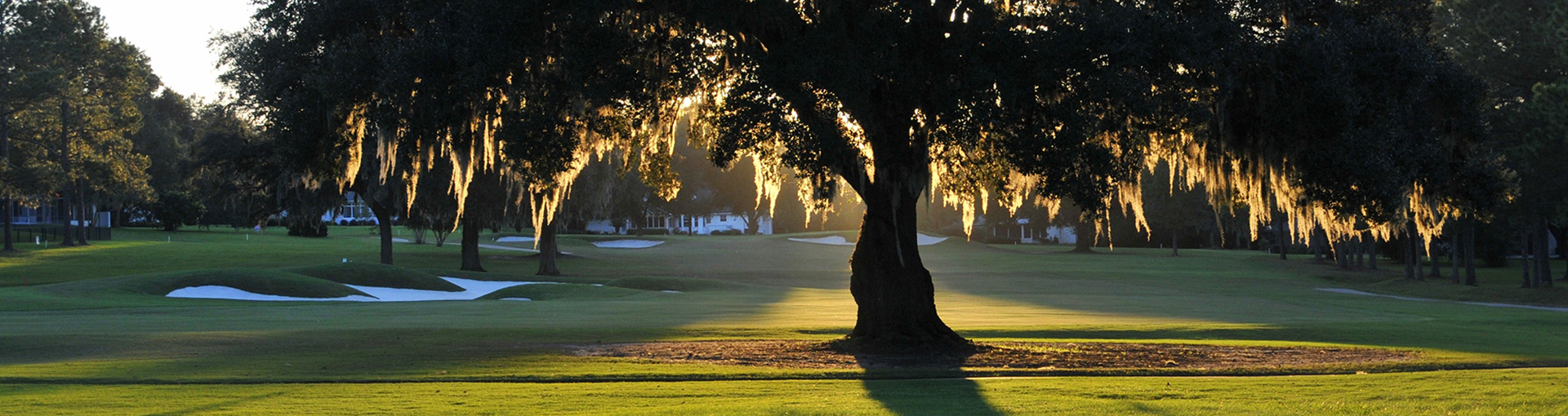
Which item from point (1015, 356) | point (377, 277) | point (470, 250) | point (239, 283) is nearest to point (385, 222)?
point (470, 250)

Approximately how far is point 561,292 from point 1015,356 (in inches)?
894

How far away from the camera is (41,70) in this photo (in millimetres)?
49938

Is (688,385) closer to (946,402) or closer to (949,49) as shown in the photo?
(946,402)

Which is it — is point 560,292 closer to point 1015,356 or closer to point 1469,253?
point 1015,356

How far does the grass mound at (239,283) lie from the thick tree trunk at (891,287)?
2256 centimetres

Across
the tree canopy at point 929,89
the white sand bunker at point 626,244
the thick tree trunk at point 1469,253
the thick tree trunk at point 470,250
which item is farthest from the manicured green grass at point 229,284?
the white sand bunker at point 626,244

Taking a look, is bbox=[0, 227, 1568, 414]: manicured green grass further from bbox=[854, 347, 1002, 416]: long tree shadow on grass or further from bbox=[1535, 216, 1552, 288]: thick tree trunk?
bbox=[1535, 216, 1552, 288]: thick tree trunk

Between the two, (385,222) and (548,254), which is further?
(548,254)

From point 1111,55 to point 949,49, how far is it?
185 cm

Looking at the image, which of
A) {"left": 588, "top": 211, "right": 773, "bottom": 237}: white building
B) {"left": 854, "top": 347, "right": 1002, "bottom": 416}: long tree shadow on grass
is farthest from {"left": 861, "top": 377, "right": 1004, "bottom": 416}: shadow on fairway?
{"left": 588, "top": 211, "right": 773, "bottom": 237}: white building

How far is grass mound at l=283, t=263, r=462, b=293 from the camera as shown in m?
37.5

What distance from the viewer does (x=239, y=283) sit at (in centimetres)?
Result: 3381

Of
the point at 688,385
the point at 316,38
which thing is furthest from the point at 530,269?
the point at 688,385

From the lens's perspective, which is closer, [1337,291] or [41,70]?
[1337,291]
